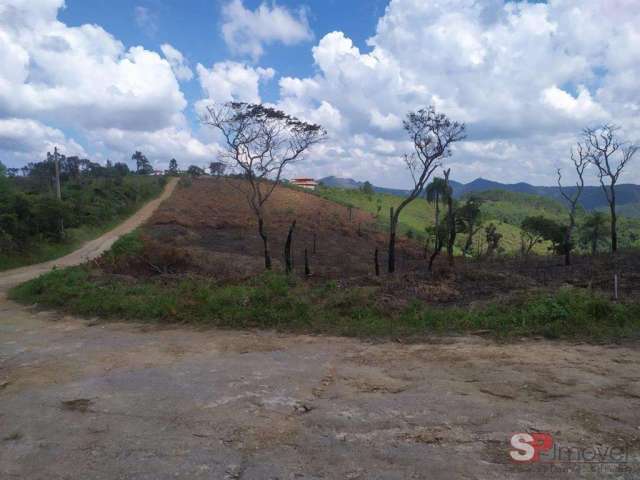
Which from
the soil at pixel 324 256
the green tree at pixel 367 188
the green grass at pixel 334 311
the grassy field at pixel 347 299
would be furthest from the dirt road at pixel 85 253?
the green tree at pixel 367 188

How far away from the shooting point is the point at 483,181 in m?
191

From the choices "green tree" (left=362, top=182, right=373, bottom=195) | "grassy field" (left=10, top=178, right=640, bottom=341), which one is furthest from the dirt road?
"green tree" (left=362, top=182, right=373, bottom=195)

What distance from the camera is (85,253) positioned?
76.7 ft

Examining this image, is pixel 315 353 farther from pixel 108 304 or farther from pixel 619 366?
pixel 108 304

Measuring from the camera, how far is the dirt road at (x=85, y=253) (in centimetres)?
1611

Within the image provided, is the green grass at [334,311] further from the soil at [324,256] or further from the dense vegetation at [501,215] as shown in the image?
the dense vegetation at [501,215]

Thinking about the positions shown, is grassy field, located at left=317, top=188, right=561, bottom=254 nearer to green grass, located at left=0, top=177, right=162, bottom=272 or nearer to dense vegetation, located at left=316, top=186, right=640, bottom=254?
dense vegetation, located at left=316, top=186, right=640, bottom=254

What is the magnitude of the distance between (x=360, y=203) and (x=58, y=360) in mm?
57142

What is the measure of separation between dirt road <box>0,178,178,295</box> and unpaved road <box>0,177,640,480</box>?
998cm

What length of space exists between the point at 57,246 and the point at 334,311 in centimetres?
2043

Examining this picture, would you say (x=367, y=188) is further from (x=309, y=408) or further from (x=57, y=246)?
(x=309, y=408)

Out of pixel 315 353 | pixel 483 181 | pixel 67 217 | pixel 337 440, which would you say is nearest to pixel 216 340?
pixel 315 353

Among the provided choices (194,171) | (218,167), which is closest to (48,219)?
(218,167)

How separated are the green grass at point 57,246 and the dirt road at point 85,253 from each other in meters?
0.40
